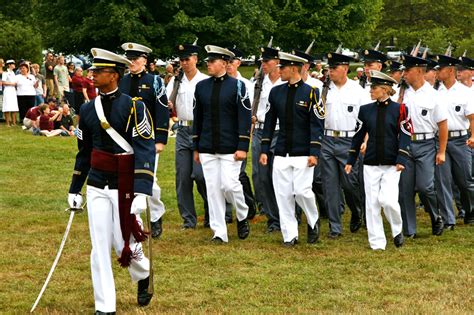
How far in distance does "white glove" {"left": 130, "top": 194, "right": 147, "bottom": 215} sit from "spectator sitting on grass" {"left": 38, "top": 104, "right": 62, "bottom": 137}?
17.5 metres

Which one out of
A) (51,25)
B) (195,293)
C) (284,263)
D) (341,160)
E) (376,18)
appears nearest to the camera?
(195,293)

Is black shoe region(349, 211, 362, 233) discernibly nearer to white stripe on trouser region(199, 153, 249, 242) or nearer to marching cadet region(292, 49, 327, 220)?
marching cadet region(292, 49, 327, 220)

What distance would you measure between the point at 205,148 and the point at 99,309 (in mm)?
4229

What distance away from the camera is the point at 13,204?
15484 millimetres

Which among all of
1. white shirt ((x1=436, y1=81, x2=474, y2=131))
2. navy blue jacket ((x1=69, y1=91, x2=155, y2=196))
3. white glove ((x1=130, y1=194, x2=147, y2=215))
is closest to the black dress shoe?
white shirt ((x1=436, y1=81, x2=474, y2=131))

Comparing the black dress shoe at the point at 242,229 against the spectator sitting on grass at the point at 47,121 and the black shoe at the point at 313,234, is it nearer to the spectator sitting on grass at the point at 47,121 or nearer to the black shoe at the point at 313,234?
the black shoe at the point at 313,234

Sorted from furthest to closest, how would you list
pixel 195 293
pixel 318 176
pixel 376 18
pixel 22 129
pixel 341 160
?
1. pixel 376 18
2. pixel 22 129
3. pixel 318 176
4. pixel 341 160
5. pixel 195 293

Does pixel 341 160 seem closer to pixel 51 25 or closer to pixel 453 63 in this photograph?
pixel 453 63

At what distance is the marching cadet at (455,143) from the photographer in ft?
45.1

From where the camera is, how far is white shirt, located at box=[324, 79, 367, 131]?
42.5 feet

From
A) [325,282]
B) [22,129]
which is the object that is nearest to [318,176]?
[325,282]

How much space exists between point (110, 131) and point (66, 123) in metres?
17.9

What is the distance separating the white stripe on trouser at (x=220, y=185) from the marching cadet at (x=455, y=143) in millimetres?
2986

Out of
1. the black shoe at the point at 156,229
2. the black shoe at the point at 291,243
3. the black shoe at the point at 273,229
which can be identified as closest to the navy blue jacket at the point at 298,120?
the black shoe at the point at 291,243
